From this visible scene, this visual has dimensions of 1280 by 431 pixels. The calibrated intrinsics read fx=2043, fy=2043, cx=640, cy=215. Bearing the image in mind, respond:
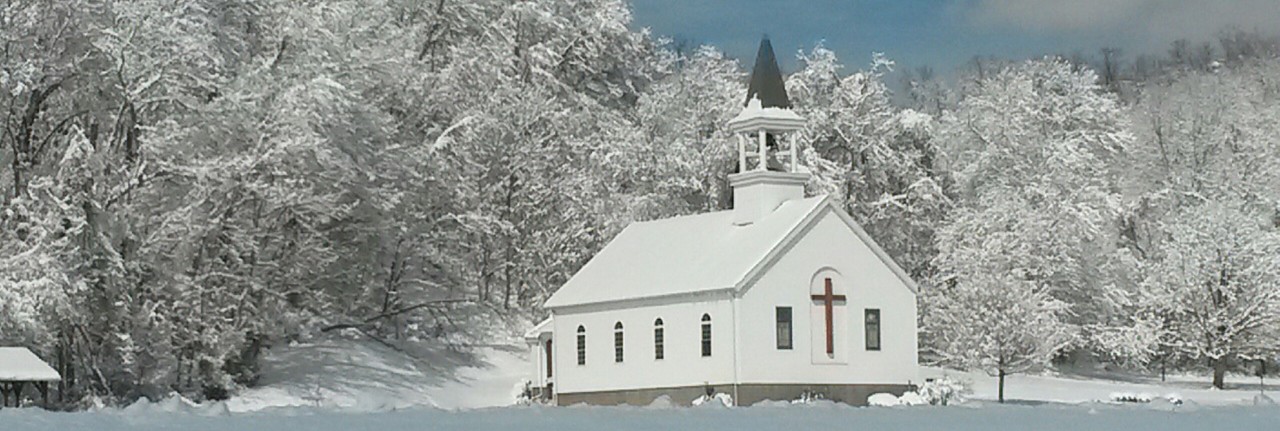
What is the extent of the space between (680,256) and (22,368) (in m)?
17.8

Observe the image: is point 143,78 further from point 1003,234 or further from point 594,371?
point 1003,234

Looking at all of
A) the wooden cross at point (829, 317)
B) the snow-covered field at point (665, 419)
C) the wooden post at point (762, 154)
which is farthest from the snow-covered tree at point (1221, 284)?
the snow-covered field at point (665, 419)

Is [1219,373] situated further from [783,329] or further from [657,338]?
[657,338]

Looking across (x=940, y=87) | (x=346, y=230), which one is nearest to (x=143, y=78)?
(x=346, y=230)

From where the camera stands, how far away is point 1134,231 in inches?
2906

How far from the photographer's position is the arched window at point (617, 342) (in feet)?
164

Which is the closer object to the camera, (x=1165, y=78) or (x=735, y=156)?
(x=735, y=156)

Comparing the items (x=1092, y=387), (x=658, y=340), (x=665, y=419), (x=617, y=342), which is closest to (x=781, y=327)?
(x=658, y=340)

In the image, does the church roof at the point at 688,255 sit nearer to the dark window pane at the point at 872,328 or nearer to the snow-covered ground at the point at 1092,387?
the dark window pane at the point at 872,328

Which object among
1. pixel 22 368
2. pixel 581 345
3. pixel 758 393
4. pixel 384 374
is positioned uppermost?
pixel 22 368

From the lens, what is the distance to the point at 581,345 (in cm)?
5153

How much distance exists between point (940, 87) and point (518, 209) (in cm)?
6076

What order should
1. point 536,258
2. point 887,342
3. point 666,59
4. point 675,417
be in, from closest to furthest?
point 675,417
point 887,342
point 536,258
point 666,59

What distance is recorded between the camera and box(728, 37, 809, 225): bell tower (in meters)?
49.9
